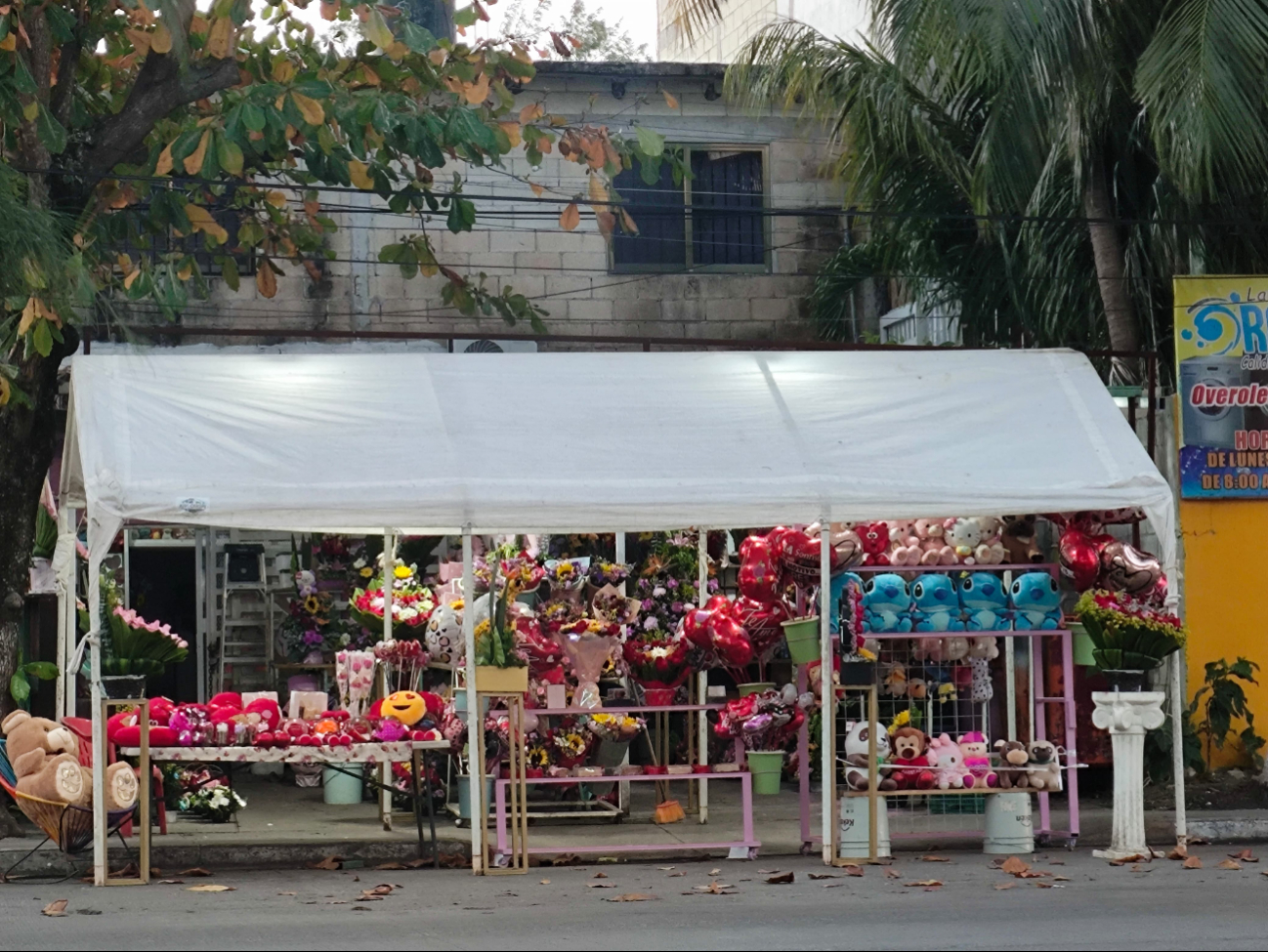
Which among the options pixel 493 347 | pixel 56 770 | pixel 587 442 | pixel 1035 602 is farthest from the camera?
pixel 493 347

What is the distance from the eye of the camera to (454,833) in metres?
11.5

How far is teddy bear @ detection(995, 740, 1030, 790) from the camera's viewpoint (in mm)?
10656

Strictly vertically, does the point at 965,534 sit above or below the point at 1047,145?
below

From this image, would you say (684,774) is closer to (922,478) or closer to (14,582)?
(922,478)

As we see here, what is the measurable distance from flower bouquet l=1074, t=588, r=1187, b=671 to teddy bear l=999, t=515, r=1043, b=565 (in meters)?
1.17

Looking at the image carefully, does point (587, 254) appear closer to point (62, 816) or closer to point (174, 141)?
point (174, 141)

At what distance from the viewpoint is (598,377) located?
425 inches

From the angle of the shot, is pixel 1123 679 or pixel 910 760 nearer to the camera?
pixel 1123 679

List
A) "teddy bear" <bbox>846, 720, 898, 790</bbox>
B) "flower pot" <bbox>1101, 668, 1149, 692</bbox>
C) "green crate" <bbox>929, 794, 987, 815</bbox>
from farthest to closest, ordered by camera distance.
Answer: "green crate" <bbox>929, 794, 987, 815</bbox> → "flower pot" <bbox>1101, 668, 1149, 692</bbox> → "teddy bear" <bbox>846, 720, 898, 790</bbox>

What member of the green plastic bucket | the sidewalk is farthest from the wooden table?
the green plastic bucket

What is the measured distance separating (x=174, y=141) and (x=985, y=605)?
5526mm

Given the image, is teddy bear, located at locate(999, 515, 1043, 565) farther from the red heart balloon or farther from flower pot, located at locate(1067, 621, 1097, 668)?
the red heart balloon

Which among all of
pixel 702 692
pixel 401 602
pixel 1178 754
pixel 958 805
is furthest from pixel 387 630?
pixel 1178 754

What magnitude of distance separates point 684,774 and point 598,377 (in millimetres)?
2377
